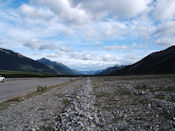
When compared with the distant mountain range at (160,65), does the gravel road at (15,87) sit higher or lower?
lower

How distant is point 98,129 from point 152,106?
19.3 ft

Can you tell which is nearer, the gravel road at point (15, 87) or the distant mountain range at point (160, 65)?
the gravel road at point (15, 87)

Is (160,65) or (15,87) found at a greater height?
(160,65)

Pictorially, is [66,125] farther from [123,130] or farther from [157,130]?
[157,130]

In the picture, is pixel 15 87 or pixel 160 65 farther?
pixel 160 65

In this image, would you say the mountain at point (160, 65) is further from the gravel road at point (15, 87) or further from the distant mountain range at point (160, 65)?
the gravel road at point (15, 87)

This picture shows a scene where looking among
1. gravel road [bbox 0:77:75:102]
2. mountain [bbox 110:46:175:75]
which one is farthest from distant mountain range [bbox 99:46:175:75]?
gravel road [bbox 0:77:75:102]

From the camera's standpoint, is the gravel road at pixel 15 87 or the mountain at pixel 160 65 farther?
the mountain at pixel 160 65

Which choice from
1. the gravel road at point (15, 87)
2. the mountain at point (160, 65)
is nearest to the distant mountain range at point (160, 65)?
the mountain at point (160, 65)

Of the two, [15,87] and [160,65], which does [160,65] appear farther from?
[15,87]

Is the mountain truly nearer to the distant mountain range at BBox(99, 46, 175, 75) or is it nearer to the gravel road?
the distant mountain range at BBox(99, 46, 175, 75)

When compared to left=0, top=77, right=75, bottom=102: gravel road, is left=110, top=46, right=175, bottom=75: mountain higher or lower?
higher

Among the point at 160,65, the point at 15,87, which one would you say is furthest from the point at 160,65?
the point at 15,87

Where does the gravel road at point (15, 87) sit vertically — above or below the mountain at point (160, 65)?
below
